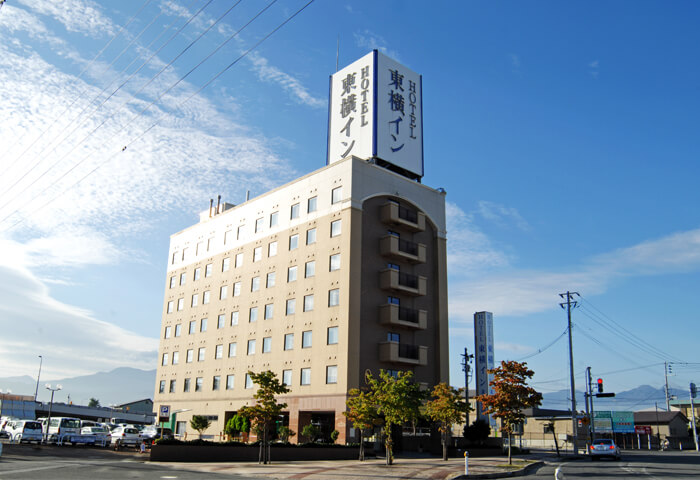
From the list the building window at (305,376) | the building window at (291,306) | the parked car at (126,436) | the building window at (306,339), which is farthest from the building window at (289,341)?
the parked car at (126,436)

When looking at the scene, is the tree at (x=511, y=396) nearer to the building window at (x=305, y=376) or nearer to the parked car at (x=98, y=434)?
the building window at (x=305, y=376)

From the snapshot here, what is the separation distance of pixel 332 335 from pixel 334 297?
291 cm

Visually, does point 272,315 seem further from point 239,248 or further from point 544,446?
point 544,446

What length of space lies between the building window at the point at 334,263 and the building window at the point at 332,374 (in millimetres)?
7503

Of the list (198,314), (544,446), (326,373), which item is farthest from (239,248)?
(544,446)

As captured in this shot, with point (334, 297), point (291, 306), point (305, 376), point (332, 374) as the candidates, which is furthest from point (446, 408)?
point (291, 306)

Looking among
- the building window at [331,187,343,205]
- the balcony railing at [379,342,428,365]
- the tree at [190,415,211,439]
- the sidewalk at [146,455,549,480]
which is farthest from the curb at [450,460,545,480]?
the tree at [190,415,211,439]

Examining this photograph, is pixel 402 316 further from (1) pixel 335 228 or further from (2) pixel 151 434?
(2) pixel 151 434

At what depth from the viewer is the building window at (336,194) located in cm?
4622

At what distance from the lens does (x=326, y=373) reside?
43.0m

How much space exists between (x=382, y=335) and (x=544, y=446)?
46.7 meters

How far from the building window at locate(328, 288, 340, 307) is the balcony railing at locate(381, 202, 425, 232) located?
7.40 meters

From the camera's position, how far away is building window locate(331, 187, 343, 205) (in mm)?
46219

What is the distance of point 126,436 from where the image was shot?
4603 centimetres
